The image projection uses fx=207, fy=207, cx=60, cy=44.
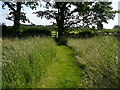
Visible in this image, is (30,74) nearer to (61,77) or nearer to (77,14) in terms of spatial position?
(61,77)

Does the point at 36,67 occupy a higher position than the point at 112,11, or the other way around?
the point at 112,11

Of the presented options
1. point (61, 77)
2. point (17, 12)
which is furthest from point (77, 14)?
point (61, 77)

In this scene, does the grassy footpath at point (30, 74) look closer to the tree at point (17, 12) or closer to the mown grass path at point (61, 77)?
the mown grass path at point (61, 77)

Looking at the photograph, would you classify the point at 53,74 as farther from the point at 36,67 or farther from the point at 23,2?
the point at 23,2

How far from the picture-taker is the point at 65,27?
27.3m

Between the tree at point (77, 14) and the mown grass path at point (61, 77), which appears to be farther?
the tree at point (77, 14)

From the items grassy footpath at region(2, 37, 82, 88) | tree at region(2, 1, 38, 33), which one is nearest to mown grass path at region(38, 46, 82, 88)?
grassy footpath at region(2, 37, 82, 88)

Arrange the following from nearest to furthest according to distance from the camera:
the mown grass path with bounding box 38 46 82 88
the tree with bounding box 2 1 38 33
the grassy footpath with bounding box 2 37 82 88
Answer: the grassy footpath with bounding box 2 37 82 88 → the mown grass path with bounding box 38 46 82 88 → the tree with bounding box 2 1 38 33

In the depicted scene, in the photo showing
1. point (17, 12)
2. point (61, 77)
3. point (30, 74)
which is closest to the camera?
point (30, 74)

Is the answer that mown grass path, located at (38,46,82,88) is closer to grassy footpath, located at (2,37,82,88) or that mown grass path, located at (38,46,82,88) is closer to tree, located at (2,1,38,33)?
grassy footpath, located at (2,37,82,88)

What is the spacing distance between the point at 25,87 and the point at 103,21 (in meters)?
23.2

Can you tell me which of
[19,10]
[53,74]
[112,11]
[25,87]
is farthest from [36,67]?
[112,11]

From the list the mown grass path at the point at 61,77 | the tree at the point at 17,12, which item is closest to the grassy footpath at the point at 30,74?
the mown grass path at the point at 61,77

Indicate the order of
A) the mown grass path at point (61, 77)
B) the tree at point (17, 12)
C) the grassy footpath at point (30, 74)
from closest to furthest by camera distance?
the grassy footpath at point (30, 74)
the mown grass path at point (61, 77)
the tree at point (17, 12)
